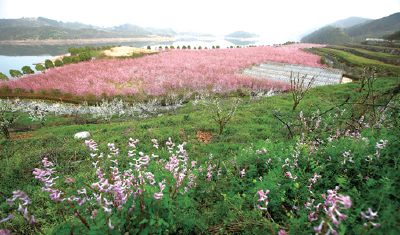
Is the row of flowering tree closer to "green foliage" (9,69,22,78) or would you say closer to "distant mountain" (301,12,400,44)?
"green foliage" (9,69,22,78)

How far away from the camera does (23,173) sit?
5.15 meters

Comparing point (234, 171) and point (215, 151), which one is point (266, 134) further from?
point (234, 171)

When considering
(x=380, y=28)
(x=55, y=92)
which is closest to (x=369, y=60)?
(x=55, y=92)

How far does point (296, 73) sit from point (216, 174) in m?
23.6

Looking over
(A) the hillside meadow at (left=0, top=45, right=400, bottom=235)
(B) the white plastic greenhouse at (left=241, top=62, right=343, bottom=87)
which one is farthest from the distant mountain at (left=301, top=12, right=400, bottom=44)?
(A) the hillside meadow at (left=0, top=45, right=400, bottom=235)

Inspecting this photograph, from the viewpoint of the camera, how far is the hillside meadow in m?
1.66

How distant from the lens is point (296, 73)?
74.3 ft

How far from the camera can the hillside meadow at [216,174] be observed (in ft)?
5.44

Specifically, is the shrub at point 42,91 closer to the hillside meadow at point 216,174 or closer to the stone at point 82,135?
the hillside meadow at point 216,174

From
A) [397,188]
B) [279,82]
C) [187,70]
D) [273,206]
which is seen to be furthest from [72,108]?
[279,82]

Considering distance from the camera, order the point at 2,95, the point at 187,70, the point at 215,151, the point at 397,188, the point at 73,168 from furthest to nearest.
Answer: the point at 187,70
the point at 2,95
the point at 215,151
the point at 73,168
the point at 397,188

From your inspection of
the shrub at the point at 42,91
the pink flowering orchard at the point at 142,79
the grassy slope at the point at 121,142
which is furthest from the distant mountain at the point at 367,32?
the shrub at the point at 42,91

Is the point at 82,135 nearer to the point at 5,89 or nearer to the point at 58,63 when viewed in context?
the point at 5,89

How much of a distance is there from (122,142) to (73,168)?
1.97 m
